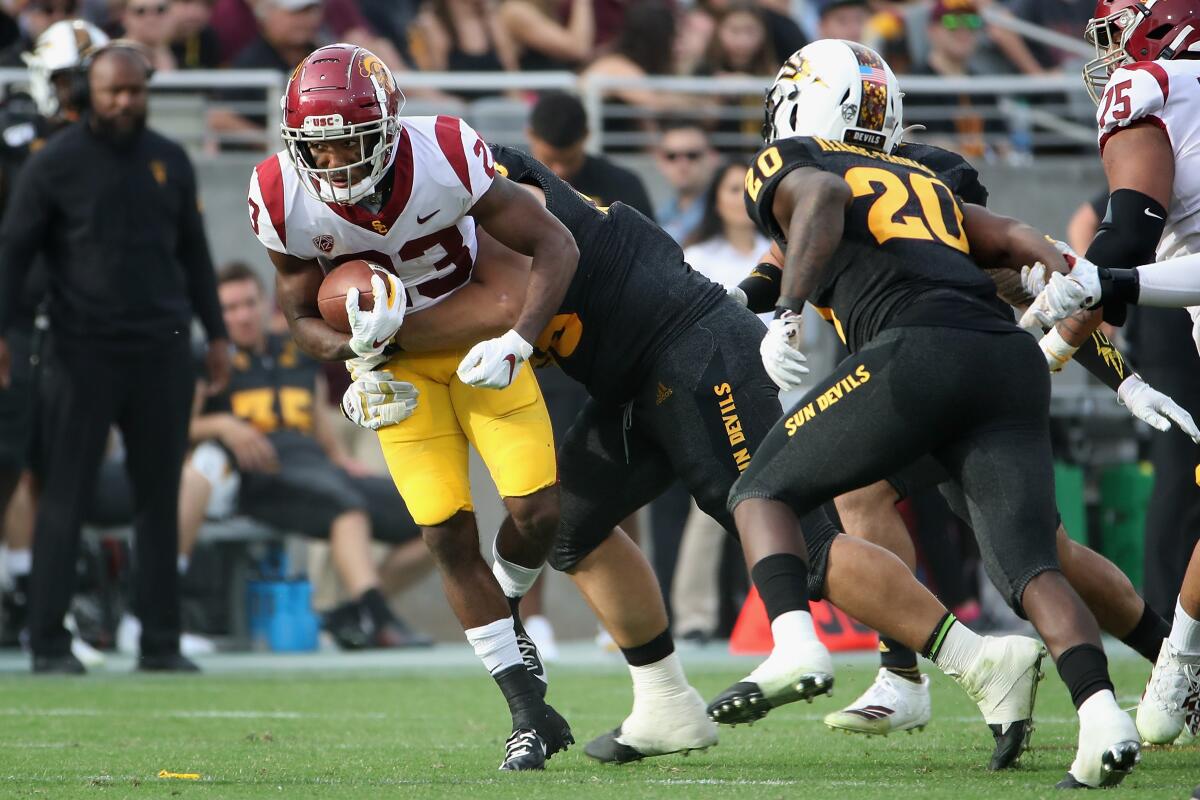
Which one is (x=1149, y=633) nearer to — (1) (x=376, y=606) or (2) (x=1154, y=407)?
(2) (x=1154, y=407)

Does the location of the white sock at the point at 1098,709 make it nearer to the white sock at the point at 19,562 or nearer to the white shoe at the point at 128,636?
the white shoe at the point at 128,636

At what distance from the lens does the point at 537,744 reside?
4.48 meters

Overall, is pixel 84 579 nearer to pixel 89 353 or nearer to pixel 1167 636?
pixel 89 353

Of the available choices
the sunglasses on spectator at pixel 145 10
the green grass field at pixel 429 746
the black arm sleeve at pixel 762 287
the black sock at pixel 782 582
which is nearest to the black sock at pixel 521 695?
the green grass field at pixel 429 746

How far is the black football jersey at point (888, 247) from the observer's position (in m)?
4.00

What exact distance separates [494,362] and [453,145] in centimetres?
62

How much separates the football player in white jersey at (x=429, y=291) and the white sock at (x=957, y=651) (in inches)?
41.4

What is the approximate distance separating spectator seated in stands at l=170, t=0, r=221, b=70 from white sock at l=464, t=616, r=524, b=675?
7356mm

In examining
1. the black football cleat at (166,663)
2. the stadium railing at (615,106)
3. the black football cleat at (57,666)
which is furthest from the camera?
the stadium railing at (615,106)

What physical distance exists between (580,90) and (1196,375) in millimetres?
5394

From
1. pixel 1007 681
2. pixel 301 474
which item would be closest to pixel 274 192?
pixel 1007 681

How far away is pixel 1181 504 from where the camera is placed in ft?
20.0

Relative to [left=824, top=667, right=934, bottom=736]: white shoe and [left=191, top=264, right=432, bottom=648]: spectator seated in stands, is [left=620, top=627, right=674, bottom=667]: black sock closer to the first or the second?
[left=824, top=667, right=934, bottom=736]: white shoe

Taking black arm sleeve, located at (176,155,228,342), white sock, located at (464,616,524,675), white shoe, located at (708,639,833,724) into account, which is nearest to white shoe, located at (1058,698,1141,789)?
white shoe, located at (708,639,833,724)
